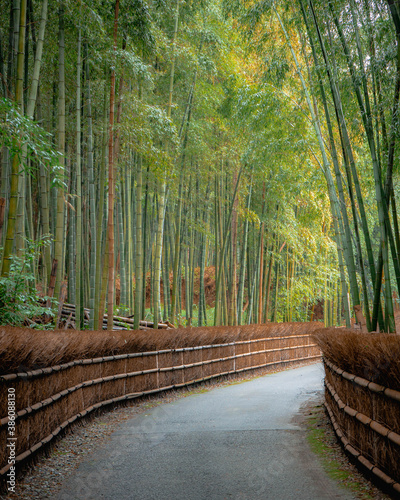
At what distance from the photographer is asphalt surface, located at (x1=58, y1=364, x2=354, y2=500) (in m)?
2.44

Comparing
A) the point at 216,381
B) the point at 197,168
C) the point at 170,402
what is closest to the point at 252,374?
the point at 216,381

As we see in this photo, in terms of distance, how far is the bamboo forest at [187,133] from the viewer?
4.17 meters

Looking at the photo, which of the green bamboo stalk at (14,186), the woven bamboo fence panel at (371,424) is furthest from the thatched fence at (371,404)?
the green bamboo stalk at (14,186)

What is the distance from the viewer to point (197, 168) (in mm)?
9867

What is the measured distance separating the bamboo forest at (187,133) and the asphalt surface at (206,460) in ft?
4.72

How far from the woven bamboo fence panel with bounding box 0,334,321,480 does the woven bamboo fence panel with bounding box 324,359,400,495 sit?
6.11 ft

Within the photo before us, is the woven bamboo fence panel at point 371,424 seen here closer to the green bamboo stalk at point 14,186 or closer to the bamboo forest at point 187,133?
the bamboo forest at point 187,133

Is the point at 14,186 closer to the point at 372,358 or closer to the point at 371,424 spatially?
the point at 372,358

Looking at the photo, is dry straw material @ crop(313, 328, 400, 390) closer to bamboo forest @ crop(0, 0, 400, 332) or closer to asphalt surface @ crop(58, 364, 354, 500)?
asphalt surface @ crop(58, 364, 354, 500)

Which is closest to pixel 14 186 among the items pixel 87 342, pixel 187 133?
pixel 87 342

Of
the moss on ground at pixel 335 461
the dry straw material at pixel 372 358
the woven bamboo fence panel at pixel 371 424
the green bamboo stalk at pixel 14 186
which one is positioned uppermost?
the green bamboo stalk at pixel 14 186

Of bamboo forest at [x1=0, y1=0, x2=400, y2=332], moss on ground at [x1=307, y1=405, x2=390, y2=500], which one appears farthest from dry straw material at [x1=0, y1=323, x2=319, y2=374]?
moss on ground at [x1=307, y1=405, x2=390, y2=500]

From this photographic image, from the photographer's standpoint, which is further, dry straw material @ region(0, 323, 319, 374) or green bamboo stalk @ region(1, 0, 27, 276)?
green bamboo stalk @ region(1, 0, 27, 276)

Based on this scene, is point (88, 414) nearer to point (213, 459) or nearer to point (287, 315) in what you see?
point (213, 459)
